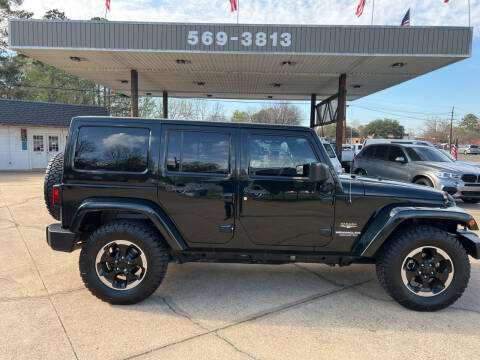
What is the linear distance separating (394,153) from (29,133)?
20.8 metres

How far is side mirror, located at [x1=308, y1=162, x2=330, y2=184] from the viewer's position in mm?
2984

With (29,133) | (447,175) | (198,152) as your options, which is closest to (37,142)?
(29,133)

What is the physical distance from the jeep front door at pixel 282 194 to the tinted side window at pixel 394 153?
300 inches

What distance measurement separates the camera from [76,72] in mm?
13688

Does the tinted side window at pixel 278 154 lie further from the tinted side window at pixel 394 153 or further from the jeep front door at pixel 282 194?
the tinted side window at pixel 394 153

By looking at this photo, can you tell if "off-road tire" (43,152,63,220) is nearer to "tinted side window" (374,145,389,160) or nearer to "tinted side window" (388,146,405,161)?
"tinted side window" (388,146,405,161)

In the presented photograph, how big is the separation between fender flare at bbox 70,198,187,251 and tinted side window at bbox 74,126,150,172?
346 mm

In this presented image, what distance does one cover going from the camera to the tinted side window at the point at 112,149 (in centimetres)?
327

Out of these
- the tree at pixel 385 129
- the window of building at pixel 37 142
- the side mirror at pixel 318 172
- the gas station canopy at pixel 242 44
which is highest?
the tree at pixel 385 129

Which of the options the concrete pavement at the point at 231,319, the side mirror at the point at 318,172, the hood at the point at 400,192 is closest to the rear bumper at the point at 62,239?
the concrete pavement at the point at 231,319

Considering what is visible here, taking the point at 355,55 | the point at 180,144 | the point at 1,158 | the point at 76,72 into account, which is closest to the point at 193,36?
the point at 355,55

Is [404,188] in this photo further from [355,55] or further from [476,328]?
[355,55]

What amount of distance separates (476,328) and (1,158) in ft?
76.8

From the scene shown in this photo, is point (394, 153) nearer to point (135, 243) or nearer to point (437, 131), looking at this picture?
point (135, 243)
